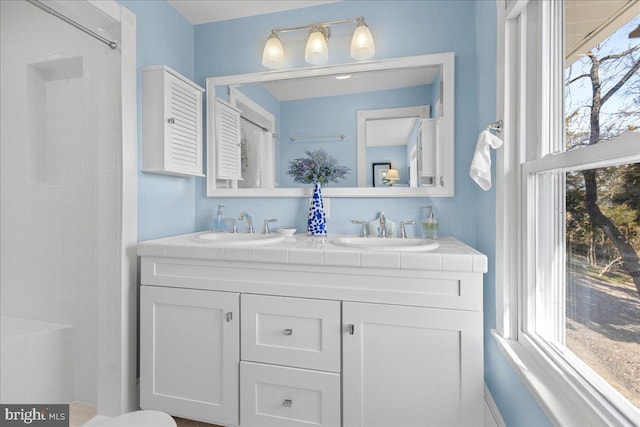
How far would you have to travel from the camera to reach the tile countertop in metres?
1.31

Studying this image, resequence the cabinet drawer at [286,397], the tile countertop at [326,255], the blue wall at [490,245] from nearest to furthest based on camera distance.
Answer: the blue wall at [490,245] → the tile countertop at [326,255] → the cabinet drawer at [286,397]

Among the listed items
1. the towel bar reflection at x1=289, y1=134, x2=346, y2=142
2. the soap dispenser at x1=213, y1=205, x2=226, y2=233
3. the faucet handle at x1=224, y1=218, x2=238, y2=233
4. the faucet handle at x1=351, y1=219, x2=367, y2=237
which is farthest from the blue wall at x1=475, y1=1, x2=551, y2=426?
the soap dispenser at x1=213, y1=205, x2=226, y2=233

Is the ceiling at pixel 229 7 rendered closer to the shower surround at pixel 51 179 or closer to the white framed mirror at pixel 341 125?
the white framed mirror at pixel 341 125

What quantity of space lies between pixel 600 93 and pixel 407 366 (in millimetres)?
1112

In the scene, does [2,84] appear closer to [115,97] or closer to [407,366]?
[115,97]

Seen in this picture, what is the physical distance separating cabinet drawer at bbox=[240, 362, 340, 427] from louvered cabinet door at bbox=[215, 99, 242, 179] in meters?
1.22

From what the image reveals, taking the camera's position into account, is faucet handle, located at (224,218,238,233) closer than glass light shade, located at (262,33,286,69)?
No

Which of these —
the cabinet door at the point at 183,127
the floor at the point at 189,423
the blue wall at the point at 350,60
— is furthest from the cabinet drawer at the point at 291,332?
the cabinet door at the point at 183,127

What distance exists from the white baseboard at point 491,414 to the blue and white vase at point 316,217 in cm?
112

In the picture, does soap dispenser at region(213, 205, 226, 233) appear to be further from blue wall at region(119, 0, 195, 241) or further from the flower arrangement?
the flower arrangement

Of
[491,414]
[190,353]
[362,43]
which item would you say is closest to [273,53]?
[362,43]

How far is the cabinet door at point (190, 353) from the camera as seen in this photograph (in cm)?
153

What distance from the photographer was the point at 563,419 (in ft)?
2.71

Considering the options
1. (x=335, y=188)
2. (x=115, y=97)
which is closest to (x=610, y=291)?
(x=335, y=188)
